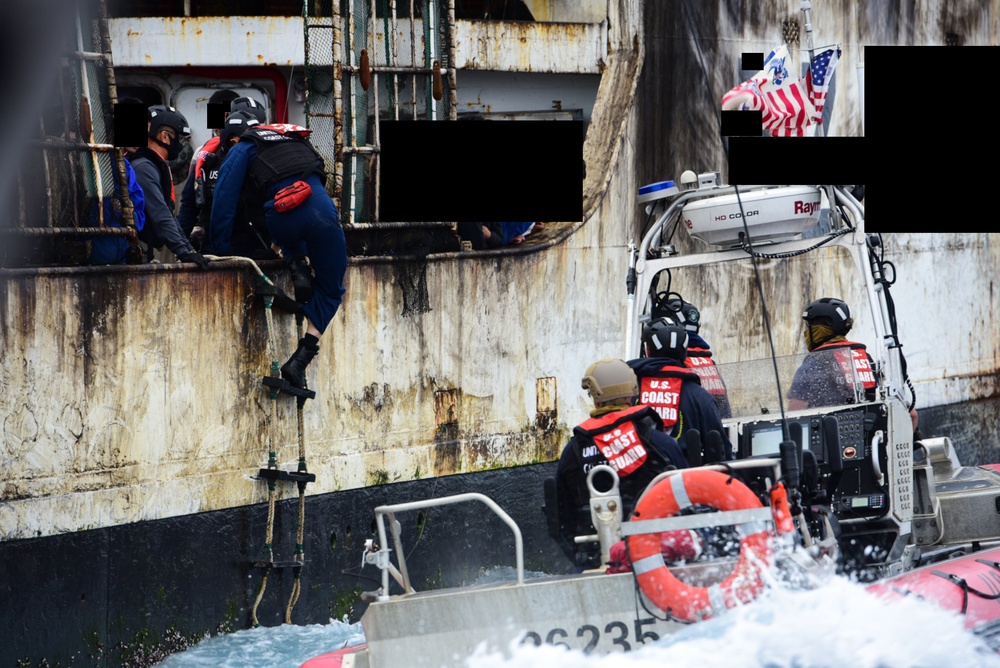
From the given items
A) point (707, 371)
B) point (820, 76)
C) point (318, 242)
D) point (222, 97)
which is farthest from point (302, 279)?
point (820, 76)

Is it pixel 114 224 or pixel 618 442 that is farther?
pixel 114 224

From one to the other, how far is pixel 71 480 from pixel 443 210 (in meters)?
2.96

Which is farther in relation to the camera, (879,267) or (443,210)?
(443,210)

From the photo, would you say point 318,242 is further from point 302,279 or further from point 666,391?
point 666,391

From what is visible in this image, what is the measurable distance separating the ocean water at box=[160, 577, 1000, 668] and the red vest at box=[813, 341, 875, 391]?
5.96 ft

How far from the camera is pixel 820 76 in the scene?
32.2 ft

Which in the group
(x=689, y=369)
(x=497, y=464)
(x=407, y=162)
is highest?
(x=407, y=162)

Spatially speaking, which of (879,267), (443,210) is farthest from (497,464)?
(879,267)

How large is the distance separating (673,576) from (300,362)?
3.71 m

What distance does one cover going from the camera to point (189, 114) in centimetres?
1096

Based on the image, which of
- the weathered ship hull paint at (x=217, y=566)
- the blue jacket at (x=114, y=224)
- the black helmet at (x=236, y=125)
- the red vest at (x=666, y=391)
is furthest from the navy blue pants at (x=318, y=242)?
the red vest at (x=666, y=391)

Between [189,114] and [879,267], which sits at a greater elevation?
[189,114]

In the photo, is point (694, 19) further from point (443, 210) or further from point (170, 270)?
point (170, 270)

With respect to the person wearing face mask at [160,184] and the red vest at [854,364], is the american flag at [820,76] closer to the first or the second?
the red vest at [854,364]
